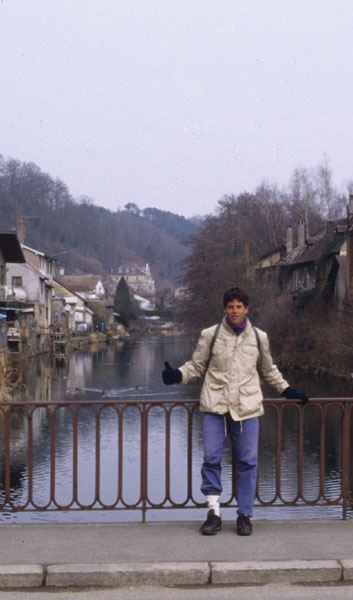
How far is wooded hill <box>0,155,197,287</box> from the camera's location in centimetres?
11762

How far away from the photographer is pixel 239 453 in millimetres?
7277

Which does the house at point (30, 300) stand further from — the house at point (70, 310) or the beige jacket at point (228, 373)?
the beige jacket at point (228, 373)

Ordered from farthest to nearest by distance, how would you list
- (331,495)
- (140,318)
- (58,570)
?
(140,318) → (331,495) → (58,570)

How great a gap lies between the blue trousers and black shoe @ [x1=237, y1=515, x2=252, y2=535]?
0.19 meters

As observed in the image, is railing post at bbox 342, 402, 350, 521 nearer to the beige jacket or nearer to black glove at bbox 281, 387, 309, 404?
black glove at bbox 281, 387, 309, 404

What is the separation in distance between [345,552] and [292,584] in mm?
619

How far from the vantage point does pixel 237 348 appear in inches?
282

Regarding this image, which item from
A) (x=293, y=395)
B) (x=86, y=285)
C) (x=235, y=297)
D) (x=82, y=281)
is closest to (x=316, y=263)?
(x=293, y=395)

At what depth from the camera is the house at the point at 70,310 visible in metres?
88.9

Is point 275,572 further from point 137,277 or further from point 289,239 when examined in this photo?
point 137,277

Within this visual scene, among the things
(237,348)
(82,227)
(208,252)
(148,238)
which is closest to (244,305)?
(237,348)

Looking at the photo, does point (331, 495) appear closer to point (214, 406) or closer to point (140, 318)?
point (214, 406)

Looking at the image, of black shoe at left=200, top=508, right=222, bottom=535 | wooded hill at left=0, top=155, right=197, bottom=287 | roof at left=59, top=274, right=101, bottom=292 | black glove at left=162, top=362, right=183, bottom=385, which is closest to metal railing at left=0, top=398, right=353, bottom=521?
black shoe at left=200, top=508, right=222, bottom=535

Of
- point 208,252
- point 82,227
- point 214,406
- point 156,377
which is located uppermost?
point 82,227
